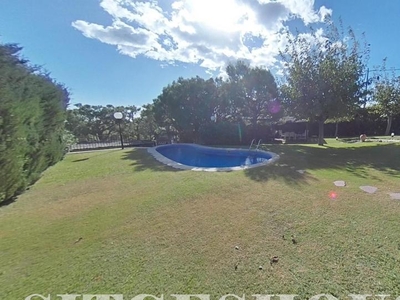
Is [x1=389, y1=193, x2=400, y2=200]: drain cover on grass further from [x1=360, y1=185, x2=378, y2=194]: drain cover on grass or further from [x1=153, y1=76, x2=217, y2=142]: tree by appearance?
[x1=153, y1=76, x2=217, y2=142]: tree

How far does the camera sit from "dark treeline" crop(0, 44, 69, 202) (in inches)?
200

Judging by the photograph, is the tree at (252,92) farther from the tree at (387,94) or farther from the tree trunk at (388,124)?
the tree trunk at (388,124)

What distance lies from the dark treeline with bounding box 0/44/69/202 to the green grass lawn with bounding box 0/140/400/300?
0.90 meters

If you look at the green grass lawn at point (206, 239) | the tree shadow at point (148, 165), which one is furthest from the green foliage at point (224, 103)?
the green grass lawn at point (206, 239)

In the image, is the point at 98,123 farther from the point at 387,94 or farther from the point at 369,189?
the point at 369,189

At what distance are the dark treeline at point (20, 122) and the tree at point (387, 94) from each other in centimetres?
2971

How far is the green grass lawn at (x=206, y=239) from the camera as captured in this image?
105 inches

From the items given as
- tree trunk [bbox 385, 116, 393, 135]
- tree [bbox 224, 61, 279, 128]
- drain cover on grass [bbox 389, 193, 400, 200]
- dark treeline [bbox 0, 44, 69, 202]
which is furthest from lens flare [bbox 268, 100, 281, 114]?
dark treeline [bbox 0, 44, 69, 202]

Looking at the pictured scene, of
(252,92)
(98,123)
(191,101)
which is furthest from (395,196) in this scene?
(98,123)

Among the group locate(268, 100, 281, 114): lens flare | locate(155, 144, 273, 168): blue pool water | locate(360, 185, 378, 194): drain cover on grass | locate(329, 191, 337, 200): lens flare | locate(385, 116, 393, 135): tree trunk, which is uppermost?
locate(268, 100, 281, 114): lens flare

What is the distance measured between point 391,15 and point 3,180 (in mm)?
18044

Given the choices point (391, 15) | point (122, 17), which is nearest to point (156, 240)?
point (122, 17)

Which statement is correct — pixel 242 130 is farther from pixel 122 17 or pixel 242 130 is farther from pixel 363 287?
pixel 363 287

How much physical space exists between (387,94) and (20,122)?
3072 centimetres
